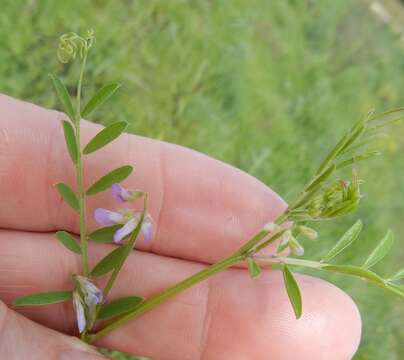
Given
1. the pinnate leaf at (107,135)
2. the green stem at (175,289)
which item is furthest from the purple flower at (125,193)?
the green stem at (175,289)

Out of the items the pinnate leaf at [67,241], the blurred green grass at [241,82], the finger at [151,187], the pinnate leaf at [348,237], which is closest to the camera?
the pinnate leaf at [348,237]

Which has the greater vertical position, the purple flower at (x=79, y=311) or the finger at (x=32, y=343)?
the purple flower at (x=79, y=311)

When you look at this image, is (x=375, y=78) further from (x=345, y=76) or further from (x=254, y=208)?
(x=254, y=208)

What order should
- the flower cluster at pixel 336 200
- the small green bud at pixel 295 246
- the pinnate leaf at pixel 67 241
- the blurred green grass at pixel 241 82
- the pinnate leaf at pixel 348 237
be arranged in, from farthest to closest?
the blurred green grass at pixel 241 82
the pinnate leaf at pixel 67 241
the pinnate leaf at pixel 348 237
the small green bud at pixel 295 246
the flower cluster at pixel 336 200

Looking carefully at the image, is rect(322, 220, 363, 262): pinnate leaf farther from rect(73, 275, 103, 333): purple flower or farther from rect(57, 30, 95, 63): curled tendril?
rect(57, 30, 95, 63): curled tendril

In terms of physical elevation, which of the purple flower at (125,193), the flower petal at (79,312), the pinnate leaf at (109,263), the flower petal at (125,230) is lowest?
the flower petal at (79,312)

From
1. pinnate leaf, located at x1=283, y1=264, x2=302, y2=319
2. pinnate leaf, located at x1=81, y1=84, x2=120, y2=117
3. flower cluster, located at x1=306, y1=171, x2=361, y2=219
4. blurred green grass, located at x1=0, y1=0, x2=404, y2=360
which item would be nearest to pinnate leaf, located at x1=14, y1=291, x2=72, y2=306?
pinnate leaf, located at x1=81, y1=84, x2=120, y2=117

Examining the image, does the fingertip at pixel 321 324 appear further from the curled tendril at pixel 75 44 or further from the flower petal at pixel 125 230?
the curled tendril at pixel 75 44

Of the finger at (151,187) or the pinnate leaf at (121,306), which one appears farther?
the finger at (151,187)
